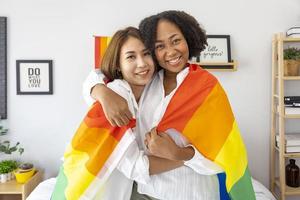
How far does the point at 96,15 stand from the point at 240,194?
66.0 inches

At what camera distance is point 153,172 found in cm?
75

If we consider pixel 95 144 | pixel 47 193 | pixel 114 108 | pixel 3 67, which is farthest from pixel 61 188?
pixel 3 67

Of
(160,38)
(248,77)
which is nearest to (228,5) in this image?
(248,77)

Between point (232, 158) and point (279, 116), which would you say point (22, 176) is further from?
point (279, 116)

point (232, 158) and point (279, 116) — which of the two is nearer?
point (232, 158)

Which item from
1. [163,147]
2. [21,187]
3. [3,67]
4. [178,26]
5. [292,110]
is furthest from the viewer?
[3,67]

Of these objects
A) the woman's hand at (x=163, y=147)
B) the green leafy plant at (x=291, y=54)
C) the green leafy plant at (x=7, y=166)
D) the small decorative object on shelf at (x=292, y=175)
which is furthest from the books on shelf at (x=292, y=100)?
the green leafy plant at (x=7, y=166)

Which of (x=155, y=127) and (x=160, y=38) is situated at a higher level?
(x=160, y=38)

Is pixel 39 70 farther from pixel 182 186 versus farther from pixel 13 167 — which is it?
pixel 182 186

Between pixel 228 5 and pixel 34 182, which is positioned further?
pixel 228 5

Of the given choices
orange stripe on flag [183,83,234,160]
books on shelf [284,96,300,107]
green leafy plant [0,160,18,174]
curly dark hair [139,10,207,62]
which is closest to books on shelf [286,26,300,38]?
books on shelf [284,96,300,107]

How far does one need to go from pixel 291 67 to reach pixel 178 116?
1.52m

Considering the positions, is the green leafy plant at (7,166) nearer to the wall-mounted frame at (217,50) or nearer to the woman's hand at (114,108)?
the woman's hand at (114,108)

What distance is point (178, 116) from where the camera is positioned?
30.2 inches
